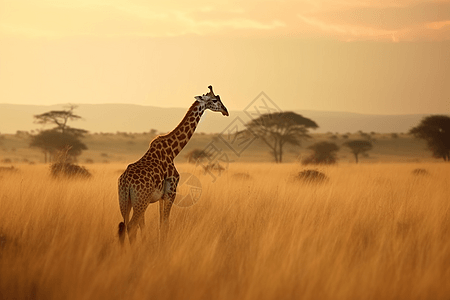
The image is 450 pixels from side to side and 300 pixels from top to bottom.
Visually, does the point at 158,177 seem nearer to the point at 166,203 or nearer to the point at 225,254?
the point at 166,203

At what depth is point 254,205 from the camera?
30.9ft

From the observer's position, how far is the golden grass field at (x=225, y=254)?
16.0 feet

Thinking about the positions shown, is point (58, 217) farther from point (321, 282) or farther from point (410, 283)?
point (410, 283)

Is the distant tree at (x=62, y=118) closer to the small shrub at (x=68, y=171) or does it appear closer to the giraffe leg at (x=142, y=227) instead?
the small shrub at (x=68, y=171)

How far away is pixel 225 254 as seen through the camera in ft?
19.6

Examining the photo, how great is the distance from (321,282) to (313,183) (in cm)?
1082

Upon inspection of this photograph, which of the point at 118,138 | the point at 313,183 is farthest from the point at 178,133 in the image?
the point at 118,138

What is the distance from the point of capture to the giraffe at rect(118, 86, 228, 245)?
645 centimetres

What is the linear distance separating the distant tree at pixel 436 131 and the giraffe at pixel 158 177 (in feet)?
120

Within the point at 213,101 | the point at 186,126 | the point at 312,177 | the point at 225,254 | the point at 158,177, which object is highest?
the point at 213,101

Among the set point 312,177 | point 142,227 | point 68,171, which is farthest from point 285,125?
point 142,227

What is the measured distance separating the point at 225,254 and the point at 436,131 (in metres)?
38.6

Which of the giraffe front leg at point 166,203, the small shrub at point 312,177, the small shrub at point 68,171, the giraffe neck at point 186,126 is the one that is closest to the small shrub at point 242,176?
the small shrub at point 312,177

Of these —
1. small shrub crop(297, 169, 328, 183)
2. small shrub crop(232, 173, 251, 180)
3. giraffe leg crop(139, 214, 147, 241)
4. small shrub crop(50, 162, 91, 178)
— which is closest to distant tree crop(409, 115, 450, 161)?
small shrub crop(232, 173, 251, 180)
